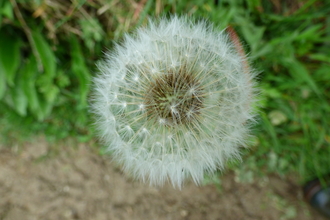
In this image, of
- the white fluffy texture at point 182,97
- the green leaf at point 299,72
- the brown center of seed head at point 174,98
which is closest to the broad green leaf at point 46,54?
the white fluffy texture at point 182,97

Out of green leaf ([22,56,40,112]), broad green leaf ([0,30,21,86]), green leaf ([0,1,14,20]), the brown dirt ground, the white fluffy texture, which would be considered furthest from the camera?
the brown dirt ground

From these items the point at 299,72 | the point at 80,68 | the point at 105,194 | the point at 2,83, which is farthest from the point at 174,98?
the point at 105,194

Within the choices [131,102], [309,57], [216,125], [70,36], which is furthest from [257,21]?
[70,36]

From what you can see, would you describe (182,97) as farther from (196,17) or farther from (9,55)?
(9,55)

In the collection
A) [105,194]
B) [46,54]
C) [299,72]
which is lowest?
[105,194]

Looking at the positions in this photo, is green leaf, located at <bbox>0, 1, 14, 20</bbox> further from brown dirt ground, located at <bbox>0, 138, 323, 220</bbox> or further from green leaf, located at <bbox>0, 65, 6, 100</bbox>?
brown dirt ground, located at <bbox>0, 138, 323, 220</bbox>

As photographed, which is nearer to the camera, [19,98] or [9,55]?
[9,55]

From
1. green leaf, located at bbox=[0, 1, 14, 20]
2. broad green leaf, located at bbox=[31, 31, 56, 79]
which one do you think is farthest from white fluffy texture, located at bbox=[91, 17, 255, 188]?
green leaf, located at bbox=[0, 1, 14, 20]
